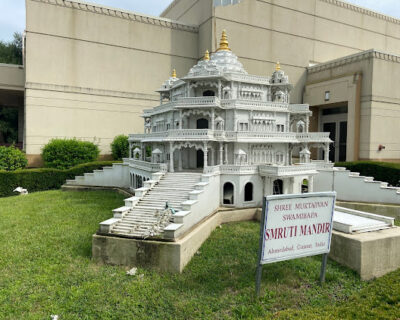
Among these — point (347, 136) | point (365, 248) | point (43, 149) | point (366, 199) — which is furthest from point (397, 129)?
point (43, 149)

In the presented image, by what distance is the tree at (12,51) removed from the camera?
59.3 m

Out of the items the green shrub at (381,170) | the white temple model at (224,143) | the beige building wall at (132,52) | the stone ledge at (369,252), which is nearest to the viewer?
the stone ledge at (369,252)

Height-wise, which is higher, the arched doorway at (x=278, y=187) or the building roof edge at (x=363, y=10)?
the building roof edge at (x=363, y=10)

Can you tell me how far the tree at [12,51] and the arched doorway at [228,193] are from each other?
5847cm

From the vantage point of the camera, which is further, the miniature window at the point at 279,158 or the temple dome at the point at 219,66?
the miniature window at the point at 279,158

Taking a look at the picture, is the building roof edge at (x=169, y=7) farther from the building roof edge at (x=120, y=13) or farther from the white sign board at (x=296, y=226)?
the white sign board at (x=296, y=226)

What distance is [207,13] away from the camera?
4359 cm

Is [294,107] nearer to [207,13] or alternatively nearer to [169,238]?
[169,238]

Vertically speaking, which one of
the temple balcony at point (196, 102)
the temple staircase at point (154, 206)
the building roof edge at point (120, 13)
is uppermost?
the building roof edge at point (120, 13)

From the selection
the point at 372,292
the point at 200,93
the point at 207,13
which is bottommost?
the point at 372,292

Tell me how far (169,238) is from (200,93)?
14.9 meters

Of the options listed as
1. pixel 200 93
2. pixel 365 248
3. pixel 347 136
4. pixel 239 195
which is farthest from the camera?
pixel 347 136

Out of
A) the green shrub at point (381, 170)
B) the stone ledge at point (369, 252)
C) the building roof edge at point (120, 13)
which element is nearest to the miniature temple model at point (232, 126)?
the stone ledge at point (369, 252)

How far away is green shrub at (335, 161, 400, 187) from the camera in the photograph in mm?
29984
